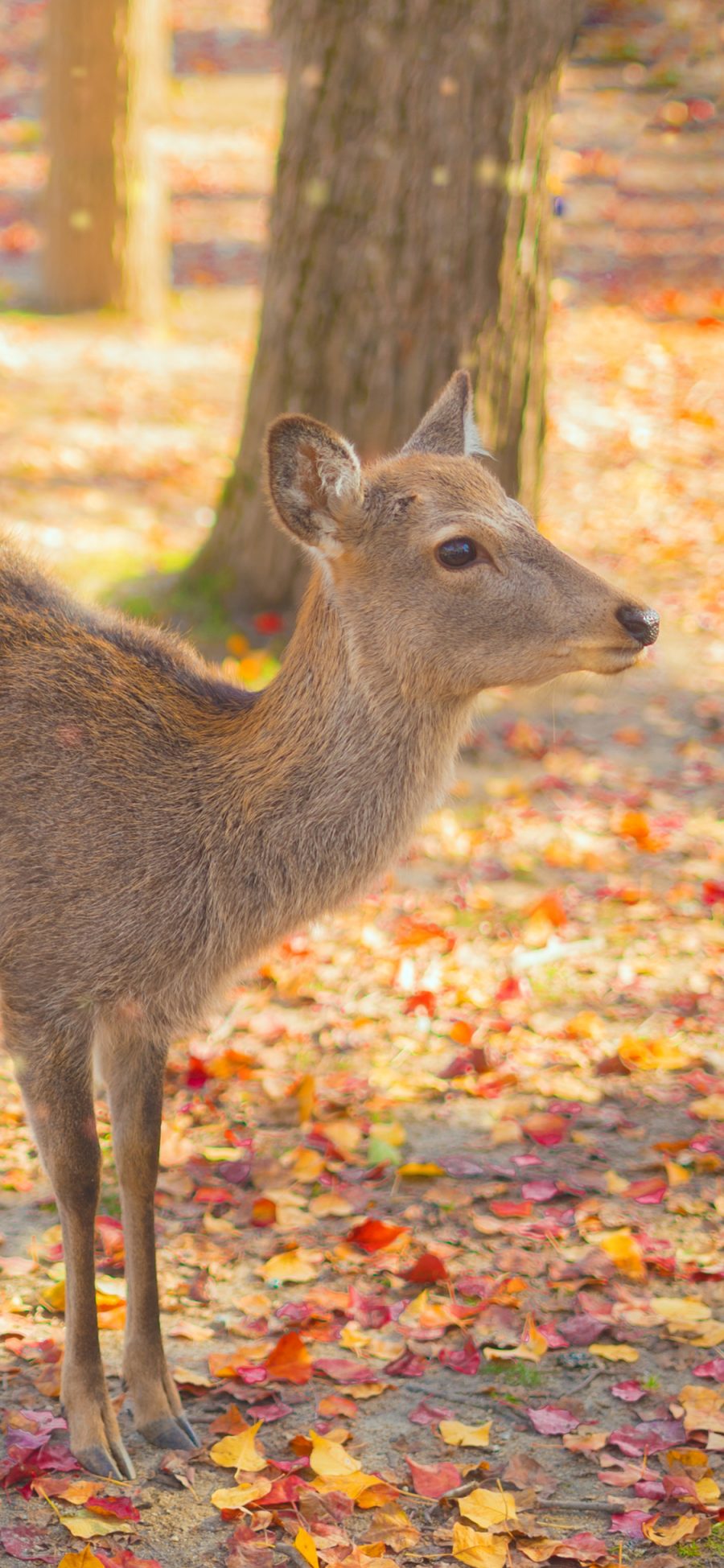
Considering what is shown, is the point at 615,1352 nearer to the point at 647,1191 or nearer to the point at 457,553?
the point at 647,1191

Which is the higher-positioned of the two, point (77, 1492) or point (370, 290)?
point (370, 290)

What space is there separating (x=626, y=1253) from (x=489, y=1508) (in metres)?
1.01

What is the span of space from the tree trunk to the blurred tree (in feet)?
20.4

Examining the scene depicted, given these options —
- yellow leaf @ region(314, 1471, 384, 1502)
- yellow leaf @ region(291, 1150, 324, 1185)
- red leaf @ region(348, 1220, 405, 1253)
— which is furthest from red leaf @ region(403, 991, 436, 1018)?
yellow leaf @ region(314, 1471, 384, 1502)

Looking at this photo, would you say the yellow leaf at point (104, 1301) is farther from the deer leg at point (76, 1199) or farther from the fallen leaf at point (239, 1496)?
the fallen leaf at point (239, 1496)

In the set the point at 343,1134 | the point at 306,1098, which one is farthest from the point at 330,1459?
the point at 306,1098

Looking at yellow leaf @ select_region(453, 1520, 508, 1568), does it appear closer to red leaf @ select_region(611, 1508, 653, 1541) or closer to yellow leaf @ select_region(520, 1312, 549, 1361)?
red leaf @ select_region(611, 1508, 653, 1541)

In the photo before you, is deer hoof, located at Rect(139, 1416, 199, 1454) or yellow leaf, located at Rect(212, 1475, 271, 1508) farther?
deer hoof, located at Rect(139, 1416, 199, 1454)

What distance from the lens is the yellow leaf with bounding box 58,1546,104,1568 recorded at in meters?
3.19

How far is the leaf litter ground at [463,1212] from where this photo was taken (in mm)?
3516

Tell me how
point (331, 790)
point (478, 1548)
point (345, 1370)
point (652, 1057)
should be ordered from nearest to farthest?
point (478, 1548) < point (331, 790) < point (345, 1370) < point (652, 1057)

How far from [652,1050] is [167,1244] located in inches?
70.7

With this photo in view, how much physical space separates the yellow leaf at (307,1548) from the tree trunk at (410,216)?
4.82 metres

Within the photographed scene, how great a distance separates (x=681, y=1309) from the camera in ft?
13.6
